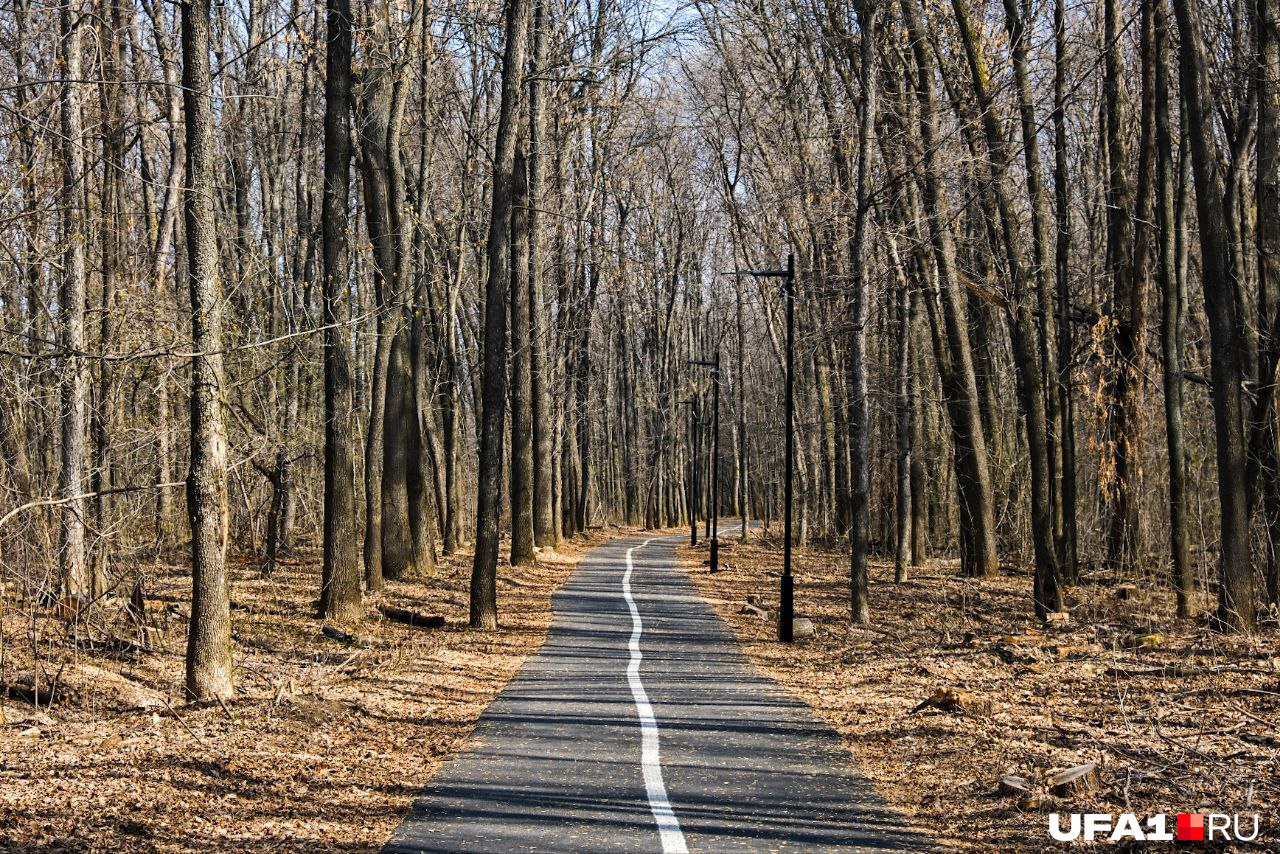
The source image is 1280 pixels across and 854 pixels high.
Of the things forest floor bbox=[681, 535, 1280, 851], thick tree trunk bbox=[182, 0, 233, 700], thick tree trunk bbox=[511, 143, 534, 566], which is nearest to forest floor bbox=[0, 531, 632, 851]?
thick tree trunk bbox=[182, 0, 233, 700]

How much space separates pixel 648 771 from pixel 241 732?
11.9 feet

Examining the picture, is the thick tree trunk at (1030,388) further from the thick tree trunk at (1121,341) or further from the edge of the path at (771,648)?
the edge of the path at (771,648)

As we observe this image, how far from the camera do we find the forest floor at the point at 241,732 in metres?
7.92

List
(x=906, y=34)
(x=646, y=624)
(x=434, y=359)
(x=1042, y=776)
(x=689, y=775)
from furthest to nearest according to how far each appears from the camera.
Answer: (x=434, y=359) < (x=906, y=34) < (x=646, y=624) < (x=689, y=775) < (x=1042, y=776)

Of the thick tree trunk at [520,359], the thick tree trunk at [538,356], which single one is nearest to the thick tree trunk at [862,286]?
the thick tree trunk at [520,359]

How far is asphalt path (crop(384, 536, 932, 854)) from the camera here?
7.91 m

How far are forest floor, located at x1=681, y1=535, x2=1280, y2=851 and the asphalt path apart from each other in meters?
0.50

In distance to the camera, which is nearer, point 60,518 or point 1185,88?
point 60,518

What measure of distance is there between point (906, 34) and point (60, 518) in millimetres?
17981

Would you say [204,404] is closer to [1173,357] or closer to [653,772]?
[653,772]

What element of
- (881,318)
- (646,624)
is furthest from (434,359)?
(646,624)

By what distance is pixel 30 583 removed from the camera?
11.0 metres

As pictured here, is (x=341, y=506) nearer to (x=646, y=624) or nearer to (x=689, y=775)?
(x=646, y=624)

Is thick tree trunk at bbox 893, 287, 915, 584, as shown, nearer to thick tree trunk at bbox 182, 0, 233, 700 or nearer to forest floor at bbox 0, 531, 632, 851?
forest floor at bbox 0, 531, 632, 851
